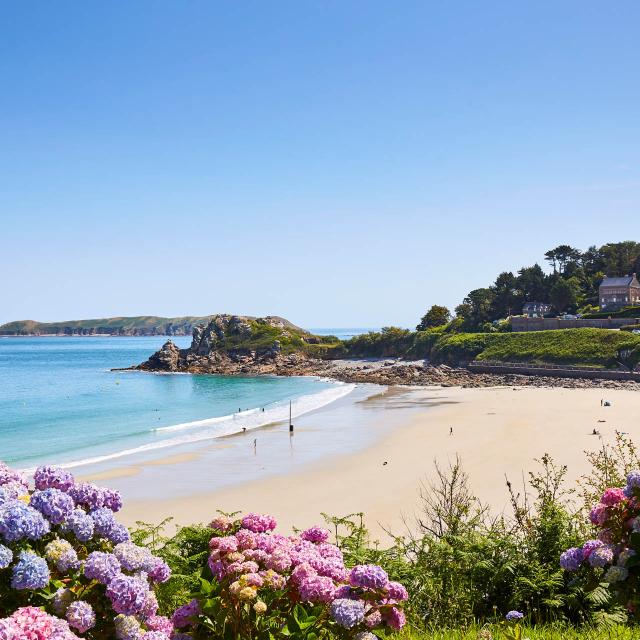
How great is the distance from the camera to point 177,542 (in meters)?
7.71

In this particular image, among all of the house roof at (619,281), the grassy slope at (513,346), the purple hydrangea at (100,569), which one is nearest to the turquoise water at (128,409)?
the grassy slope at (513,346)

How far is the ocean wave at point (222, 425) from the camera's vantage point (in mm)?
35031

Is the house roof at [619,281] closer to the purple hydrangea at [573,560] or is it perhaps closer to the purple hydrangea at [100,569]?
the purple hydrangea at [573,560]

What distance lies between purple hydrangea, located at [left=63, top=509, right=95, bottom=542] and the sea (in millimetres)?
30201

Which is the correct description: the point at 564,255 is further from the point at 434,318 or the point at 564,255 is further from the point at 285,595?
the point at 285,595

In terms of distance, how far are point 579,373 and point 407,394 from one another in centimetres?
2011

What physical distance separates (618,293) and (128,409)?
2823 inches

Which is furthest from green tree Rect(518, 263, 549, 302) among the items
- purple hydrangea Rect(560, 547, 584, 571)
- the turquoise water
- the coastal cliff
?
purple hydrangea Rect(560, 547, 584, 571)

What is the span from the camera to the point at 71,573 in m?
3.83

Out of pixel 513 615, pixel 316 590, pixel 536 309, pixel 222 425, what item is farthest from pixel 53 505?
pixel 536 309

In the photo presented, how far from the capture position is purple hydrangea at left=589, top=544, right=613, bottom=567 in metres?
5.47

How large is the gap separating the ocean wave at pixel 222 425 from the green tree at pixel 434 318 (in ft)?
176

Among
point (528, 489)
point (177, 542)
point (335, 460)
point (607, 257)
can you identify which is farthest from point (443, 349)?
point (177, 542)

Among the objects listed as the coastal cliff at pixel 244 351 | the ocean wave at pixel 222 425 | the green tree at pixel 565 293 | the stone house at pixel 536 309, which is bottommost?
the ocean wave at pixel 222 425
